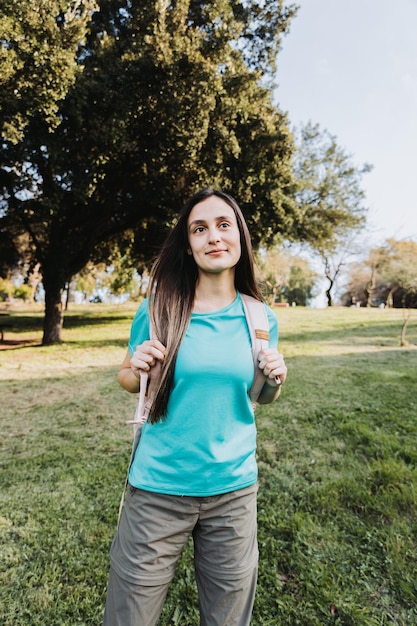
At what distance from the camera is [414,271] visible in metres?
23.4

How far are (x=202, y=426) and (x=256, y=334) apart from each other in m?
0.48

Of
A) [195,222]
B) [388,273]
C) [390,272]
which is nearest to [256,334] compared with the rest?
[195,222]

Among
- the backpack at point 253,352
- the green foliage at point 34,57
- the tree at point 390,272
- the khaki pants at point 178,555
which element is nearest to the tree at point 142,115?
the green foliage at point 34,57

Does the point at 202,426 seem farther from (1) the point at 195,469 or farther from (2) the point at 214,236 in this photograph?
(2) the point at 214,236

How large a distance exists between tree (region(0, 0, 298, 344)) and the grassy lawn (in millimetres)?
5955

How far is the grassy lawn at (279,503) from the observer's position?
2.51 meters

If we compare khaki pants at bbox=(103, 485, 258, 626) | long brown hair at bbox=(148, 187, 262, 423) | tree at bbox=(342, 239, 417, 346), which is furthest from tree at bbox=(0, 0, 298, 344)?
tree at bbox=(342, 239, 417, 346)

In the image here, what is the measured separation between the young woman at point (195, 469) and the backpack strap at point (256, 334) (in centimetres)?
3

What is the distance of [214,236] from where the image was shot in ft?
5.74

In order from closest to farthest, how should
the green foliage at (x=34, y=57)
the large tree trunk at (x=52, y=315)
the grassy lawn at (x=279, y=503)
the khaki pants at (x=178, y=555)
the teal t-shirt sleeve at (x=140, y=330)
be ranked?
1. the khaki pants at (x=178, y=555)
2. the teal t-shirt sleeve at (x=140, y=330)
3. the grassy lawn at (x=279, y=503)
4. the green foliage at (x=34, y=57)
5. the large tree trunk at (x=52, y=315)

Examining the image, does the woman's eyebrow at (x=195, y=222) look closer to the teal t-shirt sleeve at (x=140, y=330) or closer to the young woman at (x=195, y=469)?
the young woman at (x=195, y=469)

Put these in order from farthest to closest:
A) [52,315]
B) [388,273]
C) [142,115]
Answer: [388,273] → [52,315] → [142,115]

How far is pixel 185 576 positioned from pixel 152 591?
153 cm

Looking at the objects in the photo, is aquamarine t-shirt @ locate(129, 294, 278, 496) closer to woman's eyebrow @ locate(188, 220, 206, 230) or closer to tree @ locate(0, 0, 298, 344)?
woman's eyebrow @ locate(188, 220, 206, 230)
